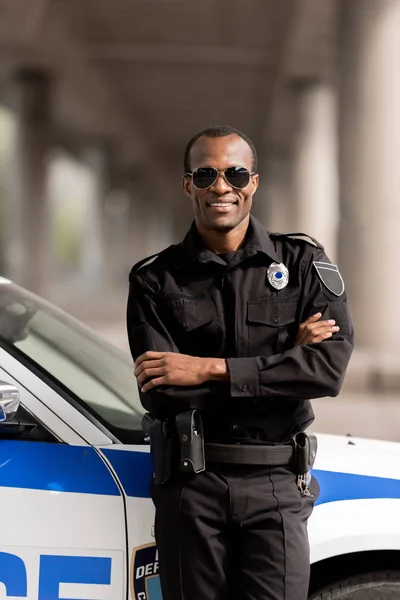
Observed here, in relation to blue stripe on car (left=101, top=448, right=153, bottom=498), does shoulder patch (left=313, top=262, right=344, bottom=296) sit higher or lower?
higher

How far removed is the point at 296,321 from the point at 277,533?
526mm

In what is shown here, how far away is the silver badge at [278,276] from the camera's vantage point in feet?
7.40

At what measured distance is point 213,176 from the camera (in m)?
2.27

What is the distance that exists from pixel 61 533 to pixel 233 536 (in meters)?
0.47

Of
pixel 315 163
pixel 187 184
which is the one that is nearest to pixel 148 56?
pixel 315 163

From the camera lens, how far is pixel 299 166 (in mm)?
26812

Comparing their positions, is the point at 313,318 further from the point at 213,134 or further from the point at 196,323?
the point at 213,134

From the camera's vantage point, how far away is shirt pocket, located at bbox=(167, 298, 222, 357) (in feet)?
7.36

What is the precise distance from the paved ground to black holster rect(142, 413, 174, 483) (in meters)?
5.09

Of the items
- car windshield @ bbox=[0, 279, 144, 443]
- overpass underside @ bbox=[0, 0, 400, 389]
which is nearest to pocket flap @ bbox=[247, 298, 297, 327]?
car windshield @ bbox=[0, 279, 144, 443]

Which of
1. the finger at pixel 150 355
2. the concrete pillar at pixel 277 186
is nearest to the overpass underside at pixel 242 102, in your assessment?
the concrete pillar at pixel 277 186

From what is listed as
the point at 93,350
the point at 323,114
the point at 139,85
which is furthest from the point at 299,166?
the point at 93,350

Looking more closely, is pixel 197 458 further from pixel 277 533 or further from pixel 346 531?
pixel 346 531

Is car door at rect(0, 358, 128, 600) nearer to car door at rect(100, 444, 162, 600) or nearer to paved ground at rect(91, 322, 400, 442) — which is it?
car door at rect(100, 444, 162, 600)
